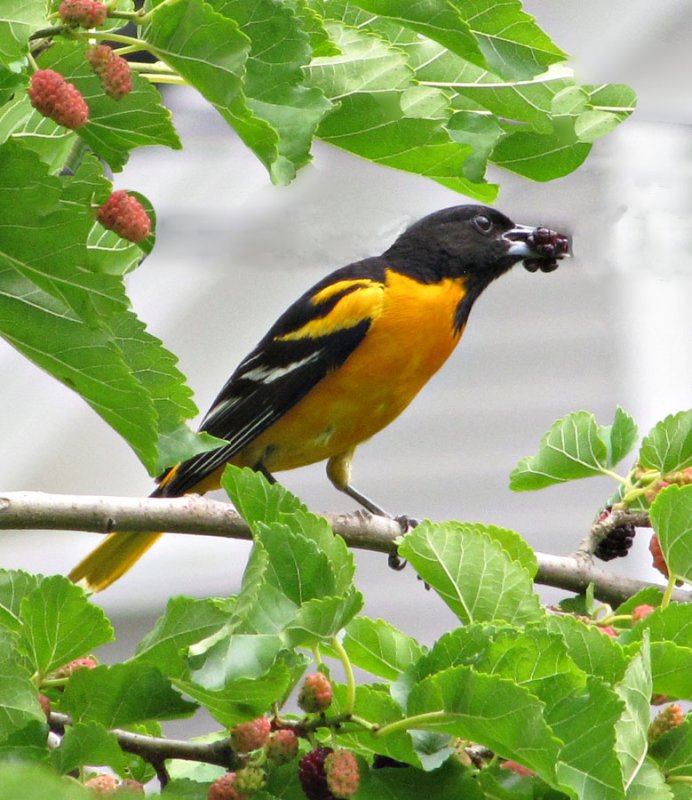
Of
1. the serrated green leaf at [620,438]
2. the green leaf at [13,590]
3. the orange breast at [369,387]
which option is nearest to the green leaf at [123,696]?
the green leaf at [13,590]

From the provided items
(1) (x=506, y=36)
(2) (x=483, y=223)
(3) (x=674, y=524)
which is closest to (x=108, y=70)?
(1) (x=506, y=36)

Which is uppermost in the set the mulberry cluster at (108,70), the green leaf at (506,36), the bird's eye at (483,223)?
the mulberry cluster at (108,70)

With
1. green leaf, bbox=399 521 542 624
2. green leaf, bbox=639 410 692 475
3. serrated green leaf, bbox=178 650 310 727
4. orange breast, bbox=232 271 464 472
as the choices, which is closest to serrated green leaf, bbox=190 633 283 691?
serrated green leaf, bbox=178 650 310 727

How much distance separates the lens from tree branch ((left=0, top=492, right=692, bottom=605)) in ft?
6.66

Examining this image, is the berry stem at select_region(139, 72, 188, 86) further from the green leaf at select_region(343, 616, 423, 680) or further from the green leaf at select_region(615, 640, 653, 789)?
the green leaf at select_region(615, 640, 653, 789)

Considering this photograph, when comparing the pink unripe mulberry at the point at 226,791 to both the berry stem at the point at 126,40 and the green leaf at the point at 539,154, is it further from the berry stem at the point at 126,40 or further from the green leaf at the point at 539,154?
the green leaf at the point at 539,154

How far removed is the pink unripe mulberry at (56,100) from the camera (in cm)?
144

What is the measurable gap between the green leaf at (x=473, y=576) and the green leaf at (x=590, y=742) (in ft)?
0.84

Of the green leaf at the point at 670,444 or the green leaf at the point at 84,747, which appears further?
the green leaf at the point at 670,444

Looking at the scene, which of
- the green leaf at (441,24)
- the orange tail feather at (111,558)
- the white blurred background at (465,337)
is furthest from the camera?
the white blurred background at (465,337)

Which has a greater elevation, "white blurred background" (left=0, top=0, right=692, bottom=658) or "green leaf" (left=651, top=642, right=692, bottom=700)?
"green leaf" (left=651, top=642, right=692, bottom=700)

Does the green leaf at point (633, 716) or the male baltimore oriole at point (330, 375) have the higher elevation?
the green leaf at point (633, 716)

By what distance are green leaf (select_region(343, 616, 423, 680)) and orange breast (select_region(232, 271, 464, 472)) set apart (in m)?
2.59

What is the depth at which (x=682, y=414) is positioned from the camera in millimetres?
2408
